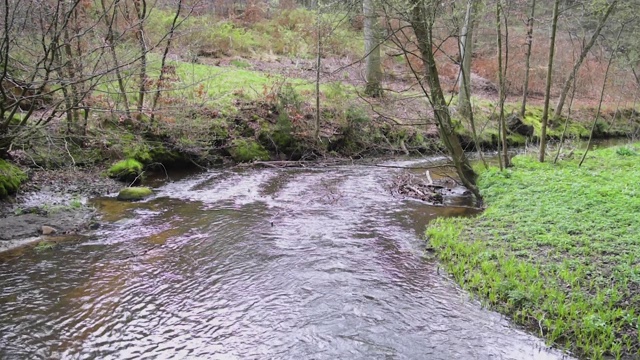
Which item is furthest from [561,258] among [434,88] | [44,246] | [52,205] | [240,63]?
[240,63]

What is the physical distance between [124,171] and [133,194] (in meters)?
1.82

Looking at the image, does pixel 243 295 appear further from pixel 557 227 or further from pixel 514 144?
pixel 514 144

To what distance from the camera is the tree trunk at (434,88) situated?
10.1m

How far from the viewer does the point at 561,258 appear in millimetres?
6945

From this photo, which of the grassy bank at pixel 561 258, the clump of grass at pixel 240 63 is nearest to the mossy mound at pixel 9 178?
the grassy bank at pixel 561 258

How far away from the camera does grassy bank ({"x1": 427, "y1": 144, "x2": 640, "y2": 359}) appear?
5457 mm

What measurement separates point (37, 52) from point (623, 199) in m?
12.0

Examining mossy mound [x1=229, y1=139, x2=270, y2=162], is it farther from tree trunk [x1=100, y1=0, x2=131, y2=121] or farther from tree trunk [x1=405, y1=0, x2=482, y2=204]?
tree trunk [x1=405, y1=0, x2=482, y2=204]

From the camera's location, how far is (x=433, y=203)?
38.2 ft

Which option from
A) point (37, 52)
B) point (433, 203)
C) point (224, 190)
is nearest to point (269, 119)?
point (224, 190)

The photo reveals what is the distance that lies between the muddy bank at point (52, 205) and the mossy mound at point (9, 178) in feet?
0.57

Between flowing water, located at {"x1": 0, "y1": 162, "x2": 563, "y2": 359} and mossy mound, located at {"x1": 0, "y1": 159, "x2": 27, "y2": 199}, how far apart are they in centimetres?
178

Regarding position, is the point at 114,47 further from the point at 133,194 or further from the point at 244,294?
the point at 244,294

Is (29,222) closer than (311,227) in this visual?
Yes
